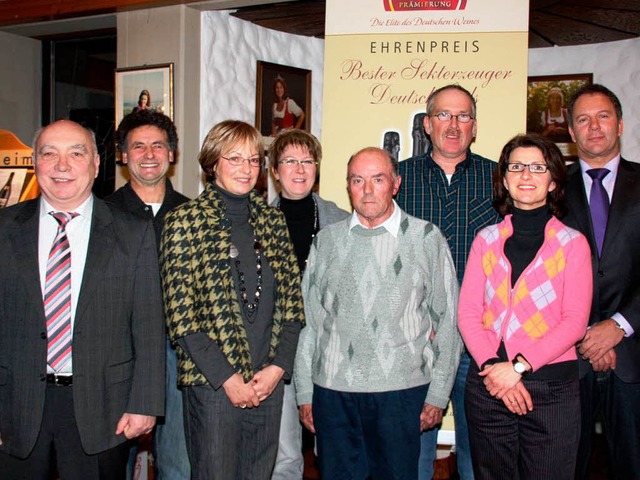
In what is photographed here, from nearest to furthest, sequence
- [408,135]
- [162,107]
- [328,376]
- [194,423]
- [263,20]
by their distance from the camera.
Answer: [194,423] → [328,376] → [408,135] → [162,107] → [263,20]

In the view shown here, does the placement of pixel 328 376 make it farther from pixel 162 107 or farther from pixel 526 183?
pixel 162 107

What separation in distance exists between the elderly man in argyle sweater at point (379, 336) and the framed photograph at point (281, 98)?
2.63m

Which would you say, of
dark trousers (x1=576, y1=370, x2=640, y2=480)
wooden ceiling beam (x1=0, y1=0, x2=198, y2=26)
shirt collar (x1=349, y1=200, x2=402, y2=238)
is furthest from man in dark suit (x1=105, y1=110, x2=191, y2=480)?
wooden ceiling beam (x1=0, y1=0, x2=198, y2=26)

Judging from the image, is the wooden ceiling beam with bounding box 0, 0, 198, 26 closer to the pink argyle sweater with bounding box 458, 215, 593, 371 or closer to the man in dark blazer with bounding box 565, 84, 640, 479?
the man in dark blazer with bounding box 565, 84, 640, 479

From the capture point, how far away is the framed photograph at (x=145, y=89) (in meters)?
4.29

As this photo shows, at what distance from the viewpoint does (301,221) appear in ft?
9.05

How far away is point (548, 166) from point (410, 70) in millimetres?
1234

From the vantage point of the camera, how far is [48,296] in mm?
1938

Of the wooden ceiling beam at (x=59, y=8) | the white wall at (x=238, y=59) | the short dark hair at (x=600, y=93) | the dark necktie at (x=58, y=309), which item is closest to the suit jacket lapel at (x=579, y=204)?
the short dark hair at (x=600, y=93)

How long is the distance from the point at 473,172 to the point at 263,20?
2649mm

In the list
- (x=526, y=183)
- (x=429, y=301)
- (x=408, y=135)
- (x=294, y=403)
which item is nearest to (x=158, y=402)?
(x=294, y=403)

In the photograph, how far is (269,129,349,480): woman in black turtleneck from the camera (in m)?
2.74

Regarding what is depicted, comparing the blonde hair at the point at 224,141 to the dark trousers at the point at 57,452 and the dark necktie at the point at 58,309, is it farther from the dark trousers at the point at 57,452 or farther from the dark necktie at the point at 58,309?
the dark trousers at the point at 57,452

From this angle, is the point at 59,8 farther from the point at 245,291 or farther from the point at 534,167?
the point at 534,167
